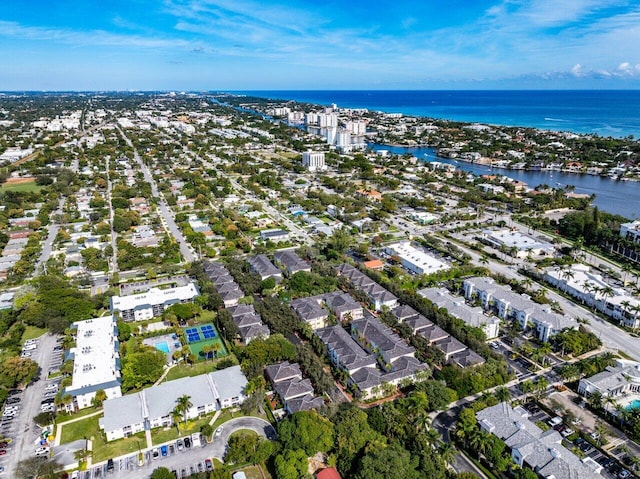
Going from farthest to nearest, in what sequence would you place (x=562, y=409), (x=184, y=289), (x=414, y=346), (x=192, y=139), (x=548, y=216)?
(x=192, y=139) < (x=548, y=216) < (x=184, y=289) < (x=414, y=346) < (x=562, y=409)

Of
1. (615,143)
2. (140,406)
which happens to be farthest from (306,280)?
(615,143)

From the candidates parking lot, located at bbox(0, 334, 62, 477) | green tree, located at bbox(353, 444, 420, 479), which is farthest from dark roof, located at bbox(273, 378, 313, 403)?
parking lot, located at bbox(0, 334, 62, 477)

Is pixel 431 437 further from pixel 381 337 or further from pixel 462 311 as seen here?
pixel 462 311

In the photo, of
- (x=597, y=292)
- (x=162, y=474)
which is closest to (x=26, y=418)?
(x=162, y=474)

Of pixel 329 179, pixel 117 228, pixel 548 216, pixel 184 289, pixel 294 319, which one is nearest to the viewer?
pixel 294 319

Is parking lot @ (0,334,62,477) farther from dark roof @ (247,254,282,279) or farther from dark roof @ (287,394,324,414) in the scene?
dark roof @ (247,254,282,279)

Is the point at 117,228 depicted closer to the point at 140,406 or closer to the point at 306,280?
the point at 306,280
